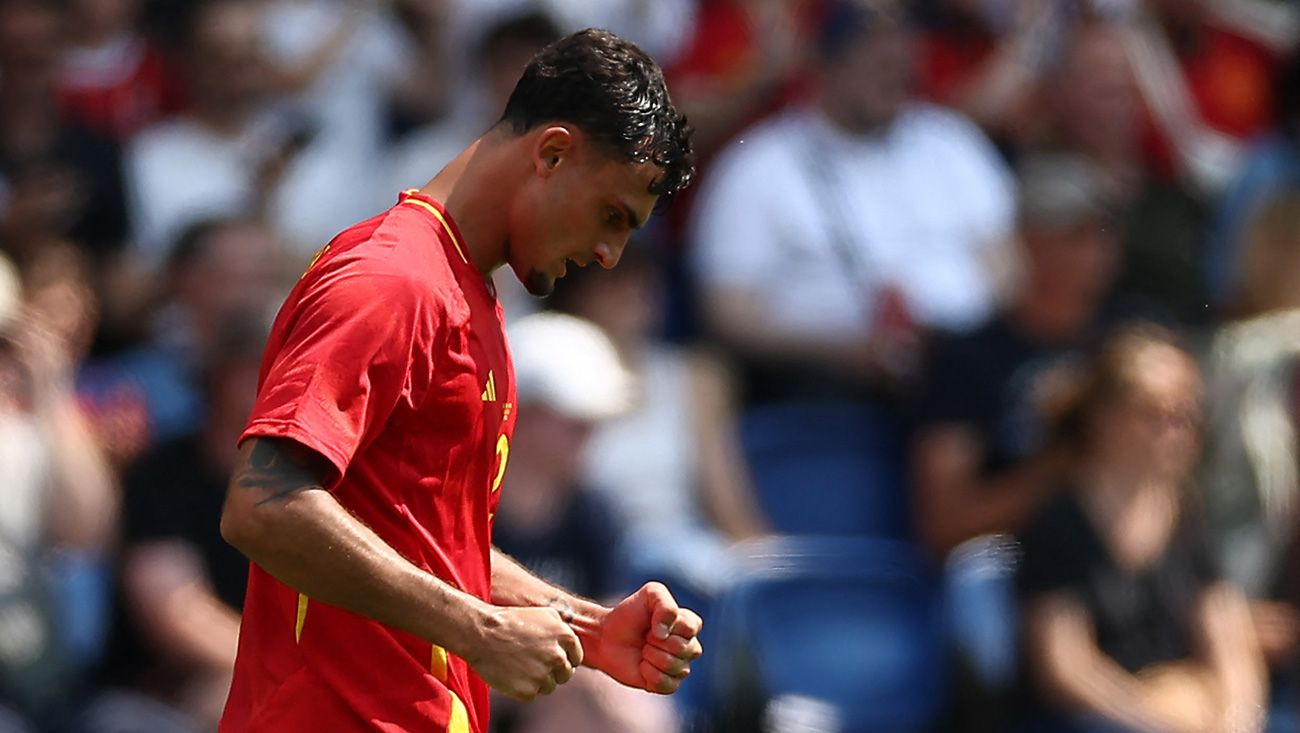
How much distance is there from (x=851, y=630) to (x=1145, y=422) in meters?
1.26

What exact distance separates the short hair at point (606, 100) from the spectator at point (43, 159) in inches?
162

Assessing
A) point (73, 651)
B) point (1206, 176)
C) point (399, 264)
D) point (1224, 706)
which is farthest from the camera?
point (1206, 176)

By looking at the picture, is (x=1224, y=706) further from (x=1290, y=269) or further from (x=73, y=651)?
(x=73, y=651)

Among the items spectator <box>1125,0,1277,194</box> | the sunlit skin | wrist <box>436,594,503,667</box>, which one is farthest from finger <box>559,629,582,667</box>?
spectator <box>1125,0,1277,194</box>

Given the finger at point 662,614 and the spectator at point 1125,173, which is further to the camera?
the spectator at point 1125,173

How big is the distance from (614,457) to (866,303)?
3.81ft

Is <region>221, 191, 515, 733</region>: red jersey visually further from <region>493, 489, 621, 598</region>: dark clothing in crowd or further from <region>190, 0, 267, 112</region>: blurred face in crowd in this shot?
<region>190, 0, 267, 112</region>: blurred face in crowd

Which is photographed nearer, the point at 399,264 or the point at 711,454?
the point at 399,264

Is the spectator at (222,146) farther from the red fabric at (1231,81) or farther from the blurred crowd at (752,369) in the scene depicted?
the red fabric at (1231,81)

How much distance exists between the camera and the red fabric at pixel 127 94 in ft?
26.1

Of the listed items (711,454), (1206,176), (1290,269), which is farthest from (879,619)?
(1206,176)

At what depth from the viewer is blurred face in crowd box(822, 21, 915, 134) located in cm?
803

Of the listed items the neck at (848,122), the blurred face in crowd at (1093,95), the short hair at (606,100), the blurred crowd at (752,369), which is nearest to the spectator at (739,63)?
the blurred crowd at (752,369)

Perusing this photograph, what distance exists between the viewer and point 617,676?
3.69 meters
